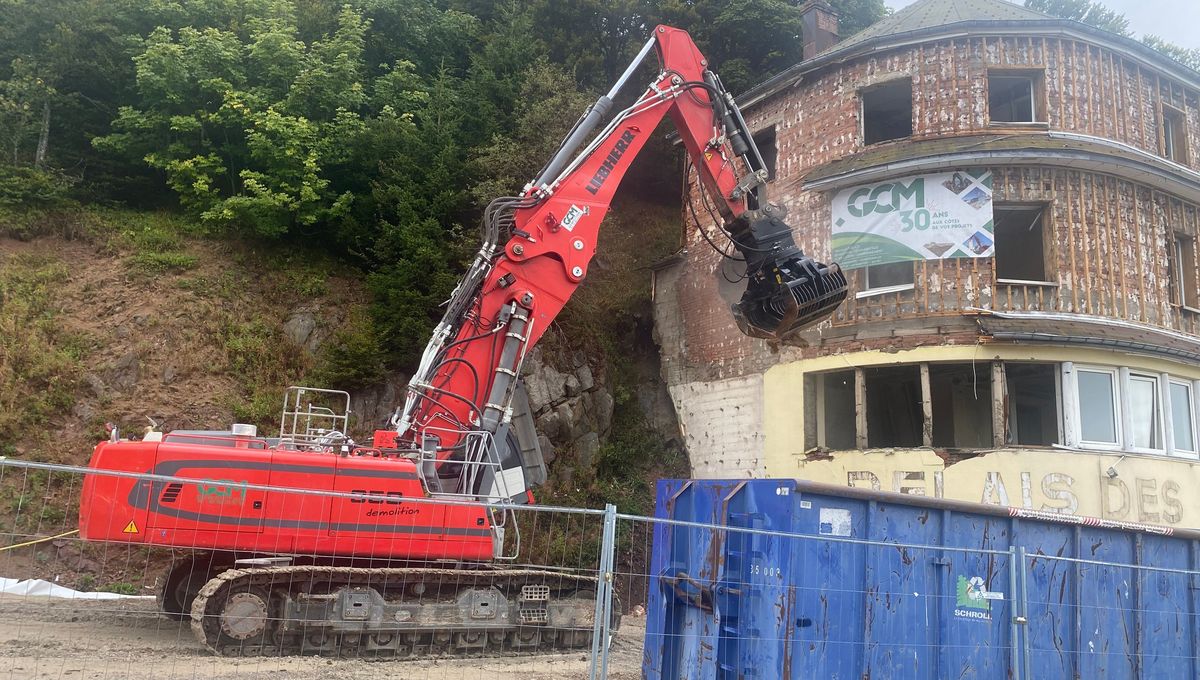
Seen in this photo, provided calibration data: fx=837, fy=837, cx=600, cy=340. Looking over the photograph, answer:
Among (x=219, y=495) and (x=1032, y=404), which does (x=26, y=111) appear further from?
(x=1032, y=404)

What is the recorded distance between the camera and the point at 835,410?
1659cm

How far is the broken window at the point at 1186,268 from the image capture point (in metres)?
16.2

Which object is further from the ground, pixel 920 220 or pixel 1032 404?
pixel 920 220

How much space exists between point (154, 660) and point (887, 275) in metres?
12.9

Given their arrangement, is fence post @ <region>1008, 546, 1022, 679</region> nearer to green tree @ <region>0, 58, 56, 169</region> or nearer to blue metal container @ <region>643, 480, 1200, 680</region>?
blue metal container @ <region>643, 480, 1200, 680</region>

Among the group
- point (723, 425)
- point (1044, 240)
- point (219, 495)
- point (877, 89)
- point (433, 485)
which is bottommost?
point (219, 495)

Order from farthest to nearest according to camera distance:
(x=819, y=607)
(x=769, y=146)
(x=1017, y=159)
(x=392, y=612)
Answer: (x=769, y=146), (x=1017, y=159), (x=392, y=612), (x=819, y=607)

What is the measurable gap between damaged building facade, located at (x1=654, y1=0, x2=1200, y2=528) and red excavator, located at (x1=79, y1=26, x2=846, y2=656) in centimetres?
468

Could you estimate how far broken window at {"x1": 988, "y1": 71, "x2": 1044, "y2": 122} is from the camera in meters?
15.7

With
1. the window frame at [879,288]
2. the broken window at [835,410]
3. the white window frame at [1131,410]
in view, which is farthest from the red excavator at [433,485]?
the white window frame at [1131,410]

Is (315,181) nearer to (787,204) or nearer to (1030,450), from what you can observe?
(787,204)

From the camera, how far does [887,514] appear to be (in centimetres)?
714

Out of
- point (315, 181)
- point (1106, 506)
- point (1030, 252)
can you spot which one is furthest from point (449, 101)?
point (1106, 506)

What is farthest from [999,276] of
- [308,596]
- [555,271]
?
[308,596]
